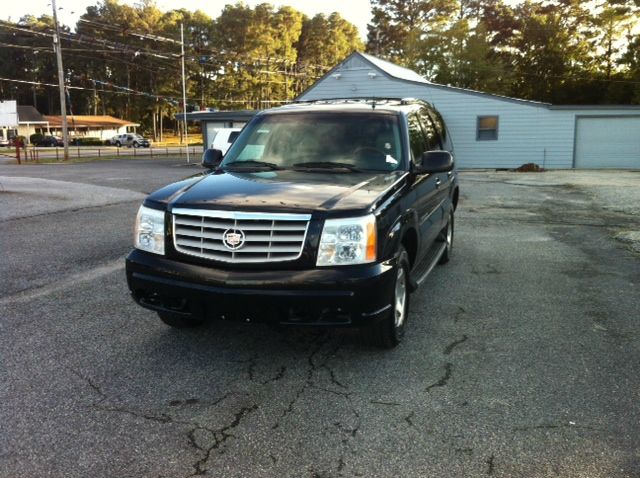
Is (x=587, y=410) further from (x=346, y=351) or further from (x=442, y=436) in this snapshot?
(x=346, y=351)

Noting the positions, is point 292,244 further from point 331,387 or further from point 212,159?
point 212,159

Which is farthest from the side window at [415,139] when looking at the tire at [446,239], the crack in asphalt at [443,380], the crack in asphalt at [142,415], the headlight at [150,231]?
the crack in asphalt at [142,415]

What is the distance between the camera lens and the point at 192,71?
74.8 meters

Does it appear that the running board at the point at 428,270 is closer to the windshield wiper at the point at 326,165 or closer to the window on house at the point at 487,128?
the windshield wiper at the point at 326,165

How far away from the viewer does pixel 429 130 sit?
621 cm

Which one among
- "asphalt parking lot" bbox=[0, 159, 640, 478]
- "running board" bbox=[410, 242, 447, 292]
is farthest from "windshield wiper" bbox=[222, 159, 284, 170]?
"running board" bbox=[410, 242, 447, 292]

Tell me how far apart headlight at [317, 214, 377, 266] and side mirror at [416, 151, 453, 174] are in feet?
4.58

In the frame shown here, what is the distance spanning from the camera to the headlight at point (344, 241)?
11.8 feet

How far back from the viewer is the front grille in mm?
3621

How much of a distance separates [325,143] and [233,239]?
170 cm

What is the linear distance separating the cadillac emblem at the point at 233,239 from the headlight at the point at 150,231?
1.82 feet

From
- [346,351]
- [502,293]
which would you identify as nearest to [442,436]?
[346,351]

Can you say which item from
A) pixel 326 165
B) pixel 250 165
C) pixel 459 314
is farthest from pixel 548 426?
pixel 250 165

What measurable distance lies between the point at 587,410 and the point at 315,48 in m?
89.5
